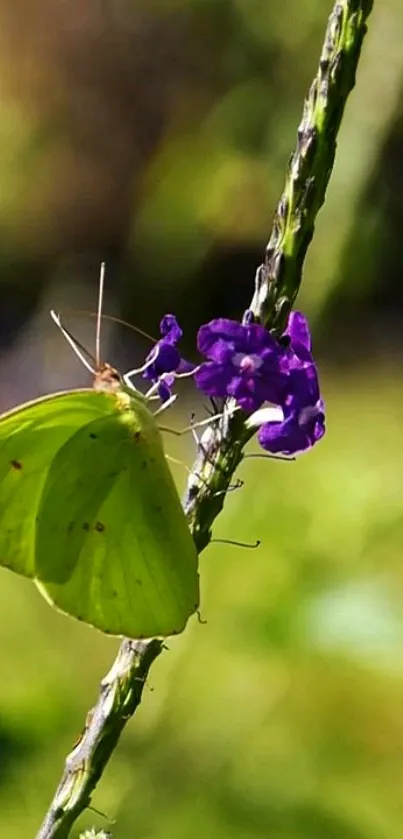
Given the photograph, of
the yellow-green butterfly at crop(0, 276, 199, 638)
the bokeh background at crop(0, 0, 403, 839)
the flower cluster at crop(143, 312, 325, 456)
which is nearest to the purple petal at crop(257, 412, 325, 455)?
the flower cluster at crop(143, 312, 325, 456)

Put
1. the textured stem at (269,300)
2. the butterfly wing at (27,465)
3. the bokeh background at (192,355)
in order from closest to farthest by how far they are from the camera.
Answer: the textured stem at (269,300) → the butterfly wing at (27,465) → the bokeh background at (192,355)

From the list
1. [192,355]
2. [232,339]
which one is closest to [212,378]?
[232,339]

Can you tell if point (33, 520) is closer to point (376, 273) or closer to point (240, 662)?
point (240, 662)

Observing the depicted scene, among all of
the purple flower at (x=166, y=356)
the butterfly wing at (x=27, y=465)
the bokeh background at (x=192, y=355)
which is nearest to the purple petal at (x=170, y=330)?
the purple flower at (x=166, y=356)

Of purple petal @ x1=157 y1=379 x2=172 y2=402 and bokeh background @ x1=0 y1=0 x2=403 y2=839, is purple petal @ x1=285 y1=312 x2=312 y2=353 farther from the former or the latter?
bokeh background @ x1=0 y1=0 x2=403 y2=839

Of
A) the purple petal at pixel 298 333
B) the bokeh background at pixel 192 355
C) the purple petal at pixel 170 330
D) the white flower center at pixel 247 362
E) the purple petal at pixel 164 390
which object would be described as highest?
the purple petal at pixel 298 333

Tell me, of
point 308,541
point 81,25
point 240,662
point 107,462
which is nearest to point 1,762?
point 240,662

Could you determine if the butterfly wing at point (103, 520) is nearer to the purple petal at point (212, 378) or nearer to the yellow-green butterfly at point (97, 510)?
the yellow-green butterfly at point (97, 510)
